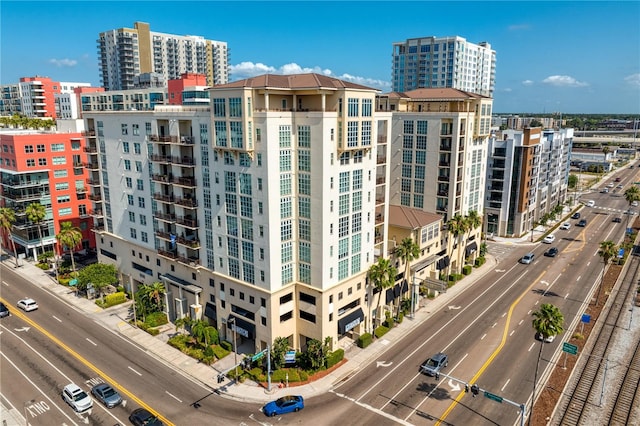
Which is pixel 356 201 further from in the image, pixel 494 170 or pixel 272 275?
pixel 494 170

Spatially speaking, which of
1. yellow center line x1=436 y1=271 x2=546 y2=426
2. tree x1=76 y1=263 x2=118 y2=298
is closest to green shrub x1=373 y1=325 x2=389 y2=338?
yellow center line x1=436 y1=271 x2=546 y2=426

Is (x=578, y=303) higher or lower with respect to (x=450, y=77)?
lower

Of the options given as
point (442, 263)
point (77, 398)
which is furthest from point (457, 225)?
point (77, 398)

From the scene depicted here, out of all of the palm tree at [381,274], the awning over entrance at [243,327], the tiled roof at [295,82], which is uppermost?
the tiled roof at [295,82]

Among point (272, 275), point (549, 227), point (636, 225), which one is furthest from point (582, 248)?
point (272, 275)

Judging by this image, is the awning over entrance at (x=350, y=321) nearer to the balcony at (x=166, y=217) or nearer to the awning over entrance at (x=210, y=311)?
the awning over entrance at (x=210, y=311)

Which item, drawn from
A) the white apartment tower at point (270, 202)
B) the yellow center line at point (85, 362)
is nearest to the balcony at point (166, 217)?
the white apartment tower at point (270, 202)

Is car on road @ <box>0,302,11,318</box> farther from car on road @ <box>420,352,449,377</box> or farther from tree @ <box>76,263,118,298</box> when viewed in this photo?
car on road @ <box>420,352,449,377</box>
